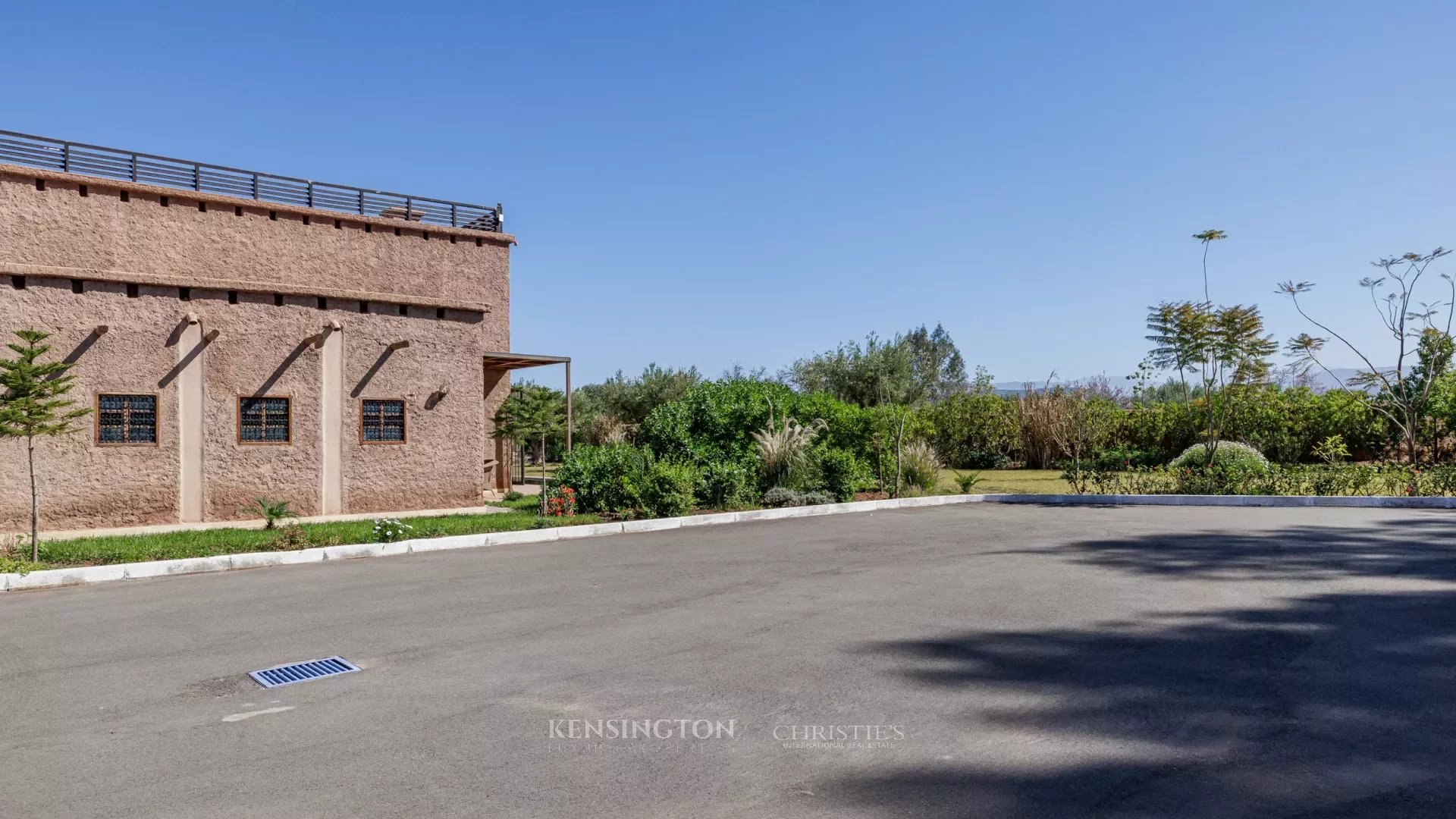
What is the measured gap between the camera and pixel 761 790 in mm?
3938

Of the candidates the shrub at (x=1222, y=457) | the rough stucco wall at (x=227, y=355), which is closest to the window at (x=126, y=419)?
the rough stucco wall at (x=227, y=355)

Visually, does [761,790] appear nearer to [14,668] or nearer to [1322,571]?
[14,668]

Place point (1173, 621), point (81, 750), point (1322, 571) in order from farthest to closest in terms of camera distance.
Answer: point (1322, 571) < point (1173, 621) < point (81, 750)

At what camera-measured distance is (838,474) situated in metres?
18.9

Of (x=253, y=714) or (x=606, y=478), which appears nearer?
(x=253, y=714)

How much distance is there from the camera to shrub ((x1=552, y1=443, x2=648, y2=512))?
1638 cm

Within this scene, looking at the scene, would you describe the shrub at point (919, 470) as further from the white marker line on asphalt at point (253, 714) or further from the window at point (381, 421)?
the white marker line on asphalt at point (253, 714)

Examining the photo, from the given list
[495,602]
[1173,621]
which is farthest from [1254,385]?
[495,602]

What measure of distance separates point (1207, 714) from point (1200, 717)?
0.27 ft

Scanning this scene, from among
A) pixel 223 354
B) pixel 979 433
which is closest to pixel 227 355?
pixel 223 354

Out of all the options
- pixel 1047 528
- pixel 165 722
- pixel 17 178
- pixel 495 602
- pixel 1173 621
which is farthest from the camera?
pixel 17 178

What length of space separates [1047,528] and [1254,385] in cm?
1626

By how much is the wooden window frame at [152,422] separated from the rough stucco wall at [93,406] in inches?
1.0

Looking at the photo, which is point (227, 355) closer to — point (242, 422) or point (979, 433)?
point (242, 422)
